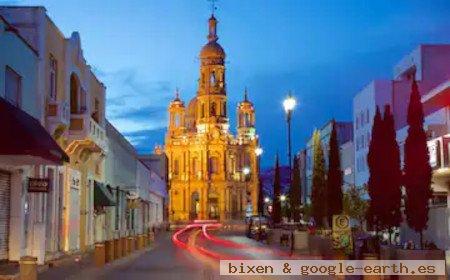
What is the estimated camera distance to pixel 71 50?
31984 mm

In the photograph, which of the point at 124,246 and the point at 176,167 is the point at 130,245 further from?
the point at 176,167

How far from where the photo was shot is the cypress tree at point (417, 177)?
2247 centimetres

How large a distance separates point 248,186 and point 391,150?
11124 cm

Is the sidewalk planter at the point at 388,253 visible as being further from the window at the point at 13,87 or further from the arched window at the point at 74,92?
the arched window at the point at 74,92

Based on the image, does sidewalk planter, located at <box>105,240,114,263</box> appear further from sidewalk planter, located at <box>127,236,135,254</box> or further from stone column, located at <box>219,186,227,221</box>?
stone column, located at <box>219,186,227,221</box>

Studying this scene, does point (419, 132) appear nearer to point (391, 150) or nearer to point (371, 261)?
point (391, 150)

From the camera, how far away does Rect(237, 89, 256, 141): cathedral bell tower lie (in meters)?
143

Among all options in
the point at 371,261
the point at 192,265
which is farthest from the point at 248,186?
the point at 371,261

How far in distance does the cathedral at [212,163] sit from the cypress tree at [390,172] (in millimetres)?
108168

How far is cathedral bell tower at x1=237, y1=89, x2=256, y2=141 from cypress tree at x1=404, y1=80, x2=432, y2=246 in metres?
119

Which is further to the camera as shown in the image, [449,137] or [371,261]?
[449,137]

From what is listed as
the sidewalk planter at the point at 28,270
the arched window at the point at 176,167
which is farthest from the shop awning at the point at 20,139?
the arched window at the point at 176,167

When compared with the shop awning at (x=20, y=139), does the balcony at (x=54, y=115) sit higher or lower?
higher

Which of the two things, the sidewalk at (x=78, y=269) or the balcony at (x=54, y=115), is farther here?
the balcony at (x=54, y=115)
